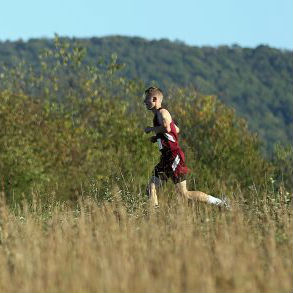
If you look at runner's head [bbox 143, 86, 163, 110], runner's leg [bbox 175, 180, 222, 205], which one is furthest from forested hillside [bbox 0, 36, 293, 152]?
runner's head [bbox 143, 86, 163, 110]

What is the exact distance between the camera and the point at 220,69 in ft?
563

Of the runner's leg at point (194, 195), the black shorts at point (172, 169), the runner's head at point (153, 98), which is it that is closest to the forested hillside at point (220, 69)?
the black shorts at point (172, 169)

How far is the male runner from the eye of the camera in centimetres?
1143

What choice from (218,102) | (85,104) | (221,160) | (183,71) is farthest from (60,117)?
(183,71)

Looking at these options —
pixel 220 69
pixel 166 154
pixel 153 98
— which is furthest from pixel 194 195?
pixel 220 69

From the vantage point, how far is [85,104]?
49.9m

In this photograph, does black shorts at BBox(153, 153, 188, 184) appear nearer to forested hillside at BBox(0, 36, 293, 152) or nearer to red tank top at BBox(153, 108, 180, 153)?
red tank top at BBox(153, 108, 180, 153)

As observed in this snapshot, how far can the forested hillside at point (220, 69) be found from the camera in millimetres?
155625

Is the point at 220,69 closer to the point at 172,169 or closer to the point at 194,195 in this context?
the point at 172,169

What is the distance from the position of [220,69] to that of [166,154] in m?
161

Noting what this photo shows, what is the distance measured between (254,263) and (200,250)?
47cm

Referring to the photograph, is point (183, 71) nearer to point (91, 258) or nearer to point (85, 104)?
point (85, 104)

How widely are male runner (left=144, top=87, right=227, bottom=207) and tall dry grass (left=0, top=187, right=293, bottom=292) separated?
2374mm

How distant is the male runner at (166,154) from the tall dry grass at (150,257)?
2374 mm
